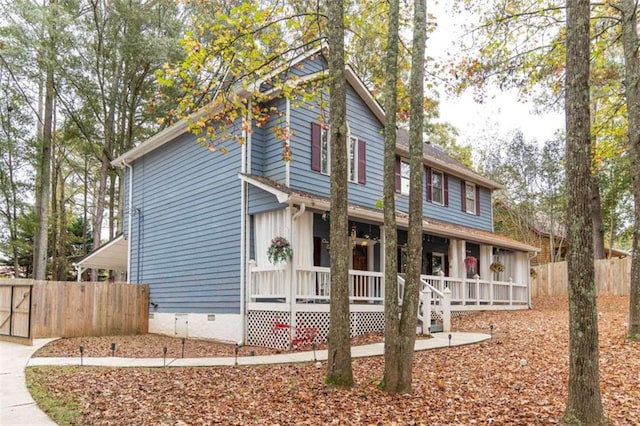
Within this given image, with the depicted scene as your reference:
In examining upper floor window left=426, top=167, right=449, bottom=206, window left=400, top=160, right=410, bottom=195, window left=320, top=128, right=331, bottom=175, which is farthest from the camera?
upper floor window left=426, top=167, right=449, bottom=206

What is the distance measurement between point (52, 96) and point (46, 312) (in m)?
11.0

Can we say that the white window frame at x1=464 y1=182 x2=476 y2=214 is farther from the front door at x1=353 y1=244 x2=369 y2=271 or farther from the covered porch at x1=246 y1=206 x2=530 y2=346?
the front door at x1=353 y1=244 x2=369 y2=271

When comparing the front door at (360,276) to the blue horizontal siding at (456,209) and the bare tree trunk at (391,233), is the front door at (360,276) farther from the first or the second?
the bare tree trunk at (391,233)

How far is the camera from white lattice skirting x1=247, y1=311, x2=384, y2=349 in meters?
10.4

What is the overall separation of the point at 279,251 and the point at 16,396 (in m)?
5.45

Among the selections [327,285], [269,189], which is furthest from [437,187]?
[269,189]

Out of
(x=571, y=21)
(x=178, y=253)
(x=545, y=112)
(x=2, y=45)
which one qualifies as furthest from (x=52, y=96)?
(x=571, y=21)

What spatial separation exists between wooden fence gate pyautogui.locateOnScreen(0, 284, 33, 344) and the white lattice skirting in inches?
213

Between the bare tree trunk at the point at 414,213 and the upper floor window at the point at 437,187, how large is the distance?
35.8ft

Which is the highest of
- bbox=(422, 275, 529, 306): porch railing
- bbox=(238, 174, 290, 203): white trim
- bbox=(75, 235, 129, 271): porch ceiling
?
bbox=(238, 174, 290, 203): white trim

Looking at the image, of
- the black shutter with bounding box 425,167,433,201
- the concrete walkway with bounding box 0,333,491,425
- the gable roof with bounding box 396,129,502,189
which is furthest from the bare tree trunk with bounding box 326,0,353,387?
the black shutter with bounding box 425,167,433,201

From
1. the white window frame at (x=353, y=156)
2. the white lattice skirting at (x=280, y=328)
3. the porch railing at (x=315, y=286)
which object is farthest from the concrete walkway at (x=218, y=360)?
the white window frame at (x=353, y=156)

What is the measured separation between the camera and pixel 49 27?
18234 mm

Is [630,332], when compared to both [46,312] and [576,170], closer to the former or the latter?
[576,170]
